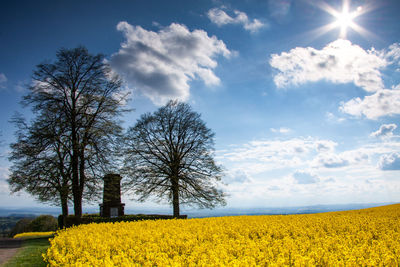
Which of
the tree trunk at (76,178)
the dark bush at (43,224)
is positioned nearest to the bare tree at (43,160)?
the tree trunk at (76,178)

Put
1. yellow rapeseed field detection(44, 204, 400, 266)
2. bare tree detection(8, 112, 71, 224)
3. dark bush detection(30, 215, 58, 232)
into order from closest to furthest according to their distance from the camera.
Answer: yellow rapeseed field detection(44, 204, 400, 266) < bare tree detection(8, 112, 71, 224) < dark bush detection(30, 215, 58, 232)

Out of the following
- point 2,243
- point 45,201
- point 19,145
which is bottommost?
point 2,243

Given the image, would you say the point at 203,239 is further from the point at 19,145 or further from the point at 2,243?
the point at 19,145

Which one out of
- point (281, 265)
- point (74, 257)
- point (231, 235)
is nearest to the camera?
point (281, 265)

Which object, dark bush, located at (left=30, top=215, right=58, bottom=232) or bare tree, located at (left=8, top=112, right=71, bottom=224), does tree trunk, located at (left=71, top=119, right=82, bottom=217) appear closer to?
bare tree, located at (left=8, top=112, right=71, bottom=224)

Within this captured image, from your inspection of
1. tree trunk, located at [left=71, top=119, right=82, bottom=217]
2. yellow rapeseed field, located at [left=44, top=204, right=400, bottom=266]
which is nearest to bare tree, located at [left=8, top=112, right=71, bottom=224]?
tree trunk, located at [left=71, top=119, right=82, bottom=217]

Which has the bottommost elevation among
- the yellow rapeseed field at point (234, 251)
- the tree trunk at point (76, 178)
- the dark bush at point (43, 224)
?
the dark bush at point (43, 224)

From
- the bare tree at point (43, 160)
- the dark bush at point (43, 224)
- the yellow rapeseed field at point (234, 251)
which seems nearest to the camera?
the yellow rapeseed field at point (234, 251)

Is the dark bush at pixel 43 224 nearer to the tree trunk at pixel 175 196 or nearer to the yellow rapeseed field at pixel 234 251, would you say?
the tree trunk at pixel 175 196

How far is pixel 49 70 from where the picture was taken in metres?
20.5

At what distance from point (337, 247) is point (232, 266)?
12.3 feet

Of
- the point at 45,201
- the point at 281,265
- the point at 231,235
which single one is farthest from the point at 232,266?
the point at 45,201

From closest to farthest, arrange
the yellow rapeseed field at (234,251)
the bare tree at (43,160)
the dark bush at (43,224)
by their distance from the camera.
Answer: the yellow rapeseed field at (234,251) → the bare tree at (43,160) → the dark bush at (43,224)

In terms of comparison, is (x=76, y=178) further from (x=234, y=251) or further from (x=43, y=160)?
(x=234, y=251)
